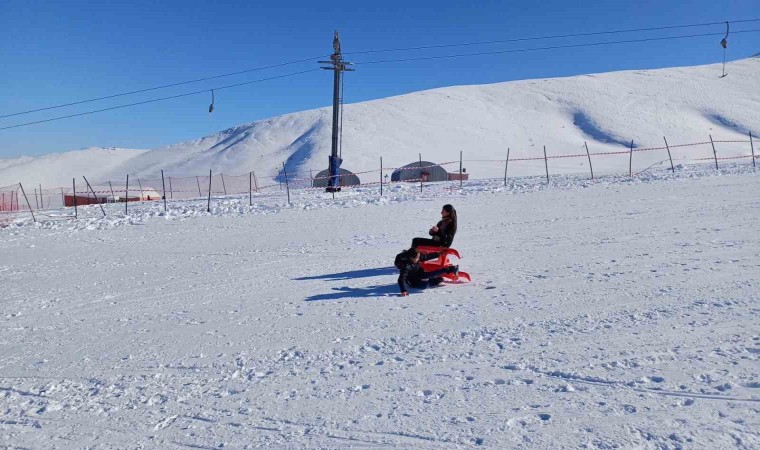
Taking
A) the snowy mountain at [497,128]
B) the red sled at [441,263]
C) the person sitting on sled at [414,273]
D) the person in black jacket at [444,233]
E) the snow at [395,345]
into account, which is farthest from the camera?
the snowy mountain at [497,128]

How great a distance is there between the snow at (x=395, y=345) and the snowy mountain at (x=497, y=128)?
42690 mm

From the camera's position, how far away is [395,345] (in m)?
5.89

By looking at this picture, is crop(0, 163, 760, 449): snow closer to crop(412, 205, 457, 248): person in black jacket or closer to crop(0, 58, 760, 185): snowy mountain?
crop(412, 205, 457, 248): person in black jacket

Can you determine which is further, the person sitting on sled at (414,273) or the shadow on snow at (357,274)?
the shadow on snow at (357,274)

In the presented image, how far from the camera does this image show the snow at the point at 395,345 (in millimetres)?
4156

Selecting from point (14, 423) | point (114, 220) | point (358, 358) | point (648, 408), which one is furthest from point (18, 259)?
point (648, 408)

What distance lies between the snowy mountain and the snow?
42.7 metres

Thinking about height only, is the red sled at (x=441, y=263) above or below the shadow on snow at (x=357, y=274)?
above

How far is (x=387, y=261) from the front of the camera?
34.7ft

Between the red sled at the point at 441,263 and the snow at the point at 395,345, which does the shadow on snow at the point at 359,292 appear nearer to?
the snow at the point at 395,345

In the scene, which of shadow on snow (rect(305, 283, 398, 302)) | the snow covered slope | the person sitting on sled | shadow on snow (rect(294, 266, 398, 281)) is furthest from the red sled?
the snow covered slope

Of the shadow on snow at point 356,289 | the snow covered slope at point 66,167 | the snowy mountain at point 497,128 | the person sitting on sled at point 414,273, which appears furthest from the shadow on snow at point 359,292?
the snow covered slope at point 66,167

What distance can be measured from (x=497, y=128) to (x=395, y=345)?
69.1 metres

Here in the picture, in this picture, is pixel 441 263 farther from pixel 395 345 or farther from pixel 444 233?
pixel 395 345
